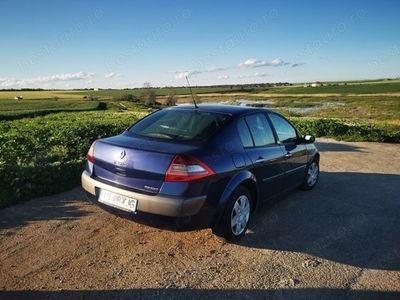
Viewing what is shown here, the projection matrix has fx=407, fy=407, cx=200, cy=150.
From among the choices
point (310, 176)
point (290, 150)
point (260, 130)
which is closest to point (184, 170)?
point (260, 130)

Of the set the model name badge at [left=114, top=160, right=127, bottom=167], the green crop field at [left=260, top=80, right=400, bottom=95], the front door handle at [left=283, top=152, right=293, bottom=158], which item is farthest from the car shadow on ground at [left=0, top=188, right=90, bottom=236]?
the green crop field at [left=260, top=80, right=400, bottom=95]

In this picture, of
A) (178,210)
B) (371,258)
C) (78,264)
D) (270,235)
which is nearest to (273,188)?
(270,235)

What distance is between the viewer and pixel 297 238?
485 cm

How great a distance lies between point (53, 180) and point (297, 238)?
12.8 ft

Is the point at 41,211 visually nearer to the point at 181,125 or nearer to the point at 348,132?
the point at 181,125

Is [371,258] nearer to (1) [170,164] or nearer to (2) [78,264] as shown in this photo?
(1) [170,164]

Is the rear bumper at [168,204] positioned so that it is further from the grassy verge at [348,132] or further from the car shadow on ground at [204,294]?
the grassy verge at [348,132]

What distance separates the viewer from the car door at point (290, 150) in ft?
19.0

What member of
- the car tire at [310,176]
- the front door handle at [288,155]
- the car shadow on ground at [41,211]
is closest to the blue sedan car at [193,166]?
the front door handle at [288,155]

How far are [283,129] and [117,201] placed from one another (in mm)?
2874

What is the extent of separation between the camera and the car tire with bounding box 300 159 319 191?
6.90m

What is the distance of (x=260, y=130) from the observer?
17.4 ft

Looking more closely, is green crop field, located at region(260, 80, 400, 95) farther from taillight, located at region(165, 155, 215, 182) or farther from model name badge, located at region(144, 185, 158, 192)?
model name badge, located at region(144, 185, 158, 192)

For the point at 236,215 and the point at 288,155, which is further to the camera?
the point at 288,155
